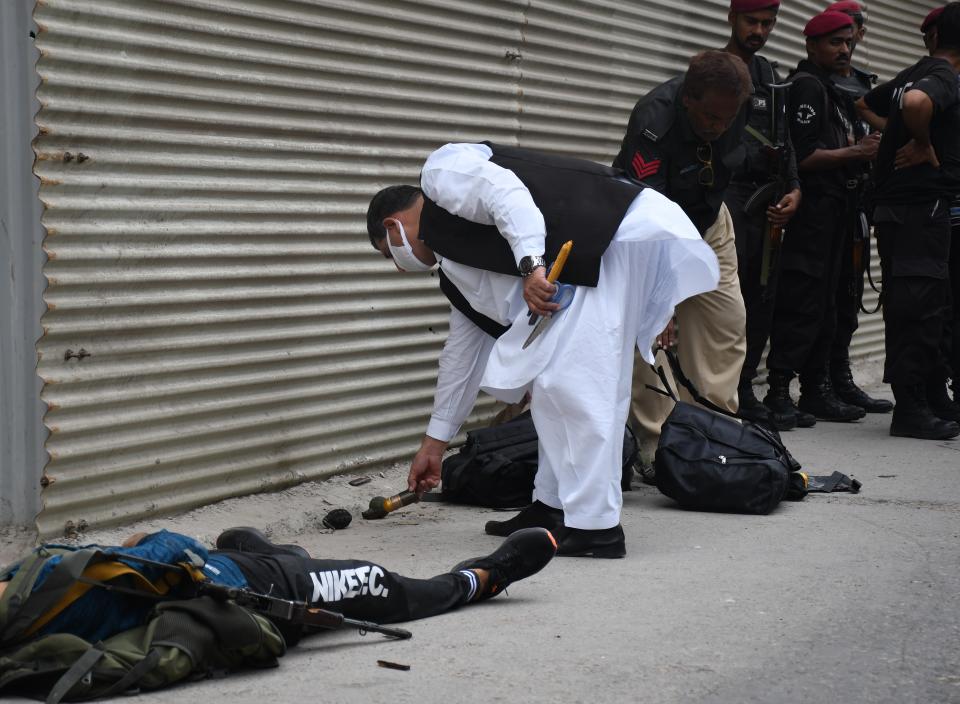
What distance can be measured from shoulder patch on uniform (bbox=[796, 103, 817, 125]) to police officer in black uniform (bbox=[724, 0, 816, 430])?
0.78ft

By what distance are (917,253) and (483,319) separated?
307cm

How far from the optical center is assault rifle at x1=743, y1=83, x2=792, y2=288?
6.92m

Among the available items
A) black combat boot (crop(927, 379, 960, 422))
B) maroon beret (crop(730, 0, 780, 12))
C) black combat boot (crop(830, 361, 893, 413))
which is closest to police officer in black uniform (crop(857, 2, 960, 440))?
black combat boot (crop(927, 379, 960, 422))

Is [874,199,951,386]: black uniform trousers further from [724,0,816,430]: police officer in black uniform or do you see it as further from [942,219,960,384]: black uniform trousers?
[724,0,816,430]: police officer in black uniform

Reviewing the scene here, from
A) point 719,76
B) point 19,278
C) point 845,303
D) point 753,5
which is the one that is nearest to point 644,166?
point 719,76

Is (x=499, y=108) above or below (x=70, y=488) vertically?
above

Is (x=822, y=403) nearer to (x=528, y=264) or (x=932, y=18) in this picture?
(x=932, y=18)

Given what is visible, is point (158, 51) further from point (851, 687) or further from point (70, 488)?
point (851, 687)

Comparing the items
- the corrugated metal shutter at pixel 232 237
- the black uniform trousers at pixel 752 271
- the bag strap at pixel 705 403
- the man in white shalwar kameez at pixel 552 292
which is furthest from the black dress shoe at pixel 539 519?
the black uniform trousers at pixel 752 271

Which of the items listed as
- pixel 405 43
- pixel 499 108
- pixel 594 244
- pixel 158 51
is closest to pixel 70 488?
pixel 158 51

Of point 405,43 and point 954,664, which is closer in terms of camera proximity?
point 954,664

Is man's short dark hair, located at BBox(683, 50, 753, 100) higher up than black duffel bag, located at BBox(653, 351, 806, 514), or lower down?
higher up

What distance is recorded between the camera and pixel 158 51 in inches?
177

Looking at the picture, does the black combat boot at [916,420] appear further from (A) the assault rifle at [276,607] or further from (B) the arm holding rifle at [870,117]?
(A) the assault rifle at [276,607]
